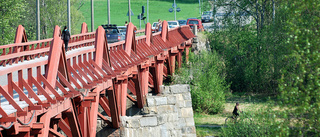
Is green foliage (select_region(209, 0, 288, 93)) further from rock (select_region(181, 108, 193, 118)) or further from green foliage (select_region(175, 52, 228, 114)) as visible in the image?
rock (select_region(181, 108, 193, 118))

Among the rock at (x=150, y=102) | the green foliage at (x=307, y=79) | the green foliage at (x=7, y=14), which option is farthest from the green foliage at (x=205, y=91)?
the green foliage at (x=307, y=79)

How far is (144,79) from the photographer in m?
26.0

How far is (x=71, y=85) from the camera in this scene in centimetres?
1365

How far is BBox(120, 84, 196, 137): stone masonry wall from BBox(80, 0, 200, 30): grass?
76.4 metres

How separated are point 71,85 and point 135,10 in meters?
112

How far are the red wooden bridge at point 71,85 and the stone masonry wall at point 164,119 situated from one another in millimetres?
642

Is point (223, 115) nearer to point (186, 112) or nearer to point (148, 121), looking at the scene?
point (186, 112)

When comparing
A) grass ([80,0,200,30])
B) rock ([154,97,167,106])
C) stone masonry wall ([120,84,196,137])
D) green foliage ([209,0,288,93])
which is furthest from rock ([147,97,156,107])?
grass ([80,0,200,30])

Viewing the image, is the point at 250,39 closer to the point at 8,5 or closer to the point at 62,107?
the point at 8,5

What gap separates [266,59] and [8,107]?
118 ft

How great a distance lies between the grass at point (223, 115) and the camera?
33406 millimetres

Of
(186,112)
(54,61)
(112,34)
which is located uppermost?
(54,61)

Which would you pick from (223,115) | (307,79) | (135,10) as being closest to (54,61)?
(307,79)

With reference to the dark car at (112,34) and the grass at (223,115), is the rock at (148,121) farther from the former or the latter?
the dark car at (112,34)
